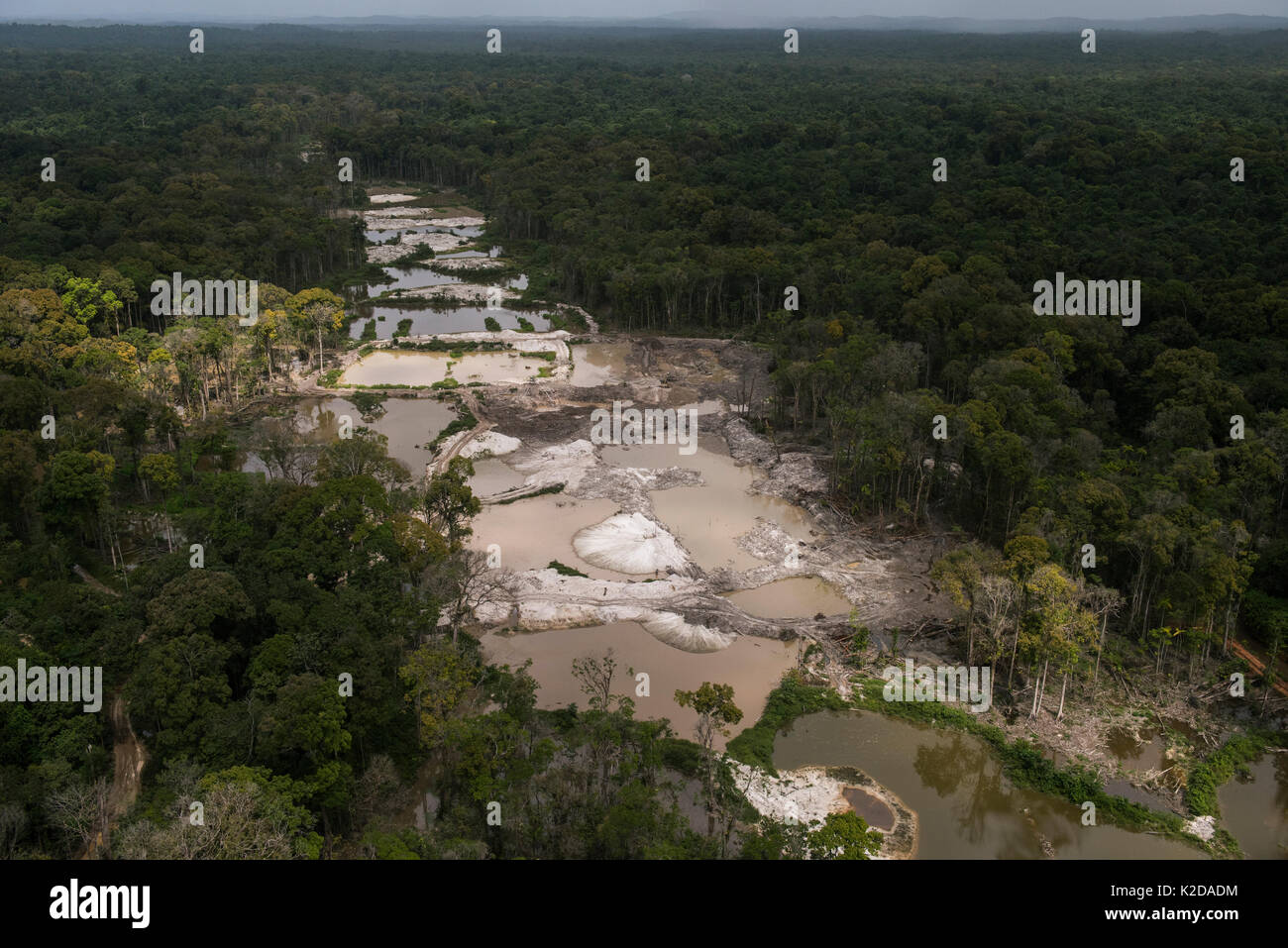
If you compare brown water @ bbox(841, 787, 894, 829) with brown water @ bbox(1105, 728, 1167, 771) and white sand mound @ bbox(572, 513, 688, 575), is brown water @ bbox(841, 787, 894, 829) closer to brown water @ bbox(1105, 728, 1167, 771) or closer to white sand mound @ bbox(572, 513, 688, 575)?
brown water @ bbox(1105, 728, 1167, 771)

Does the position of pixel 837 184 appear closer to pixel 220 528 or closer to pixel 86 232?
pixel 86 232

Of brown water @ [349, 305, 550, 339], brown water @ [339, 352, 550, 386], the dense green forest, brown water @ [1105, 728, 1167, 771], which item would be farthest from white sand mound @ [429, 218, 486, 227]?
brown water @ [1105, 728, 1167, 771]

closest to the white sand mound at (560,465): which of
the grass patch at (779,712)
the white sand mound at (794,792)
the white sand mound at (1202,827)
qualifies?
the grass patch at (779,712)

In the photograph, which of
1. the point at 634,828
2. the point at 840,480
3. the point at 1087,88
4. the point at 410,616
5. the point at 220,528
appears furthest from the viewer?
the point at 1087,88

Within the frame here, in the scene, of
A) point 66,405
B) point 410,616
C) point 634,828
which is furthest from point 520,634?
point 66,405

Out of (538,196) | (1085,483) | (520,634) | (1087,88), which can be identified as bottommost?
(520,634)

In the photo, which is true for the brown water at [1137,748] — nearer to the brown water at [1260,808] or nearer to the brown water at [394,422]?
the brown water at [1260,808]

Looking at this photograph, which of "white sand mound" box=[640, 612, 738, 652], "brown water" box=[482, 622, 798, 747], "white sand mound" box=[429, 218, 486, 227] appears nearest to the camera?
"brown water" box=[482, 622, 798, 747]
